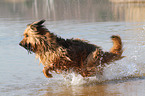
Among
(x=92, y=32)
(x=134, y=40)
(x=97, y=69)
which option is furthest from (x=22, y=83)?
(x=92, y=32)

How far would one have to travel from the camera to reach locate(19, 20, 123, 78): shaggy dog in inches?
269

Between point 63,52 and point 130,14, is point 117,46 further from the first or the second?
point 130,14

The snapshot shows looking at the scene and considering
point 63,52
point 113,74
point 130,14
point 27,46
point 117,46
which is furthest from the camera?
point 130,14

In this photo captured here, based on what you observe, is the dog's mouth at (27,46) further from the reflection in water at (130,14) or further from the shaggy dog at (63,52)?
the reflection in water at (130,14)

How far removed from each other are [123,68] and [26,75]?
248 centimetres

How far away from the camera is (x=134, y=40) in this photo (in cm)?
1164

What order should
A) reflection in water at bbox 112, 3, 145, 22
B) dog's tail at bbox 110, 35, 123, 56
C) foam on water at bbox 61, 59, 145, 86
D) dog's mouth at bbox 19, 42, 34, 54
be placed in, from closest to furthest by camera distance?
dog's mouth at bbox 19, 42, 34, 54 < dog's tail at bbox 110, 35, 123, 56 < foam on water at bbox 61, 59, 145, 86 < reflection in water at bbox 112, 3, 145, 22

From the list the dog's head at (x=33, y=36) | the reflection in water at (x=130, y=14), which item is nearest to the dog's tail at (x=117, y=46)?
the dog's head at (x=33, y=36)

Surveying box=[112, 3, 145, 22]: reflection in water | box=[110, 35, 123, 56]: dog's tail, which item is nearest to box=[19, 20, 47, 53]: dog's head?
box=[110, 35, 123, 56]: dog's tail

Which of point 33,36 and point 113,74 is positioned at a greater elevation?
point 33,36

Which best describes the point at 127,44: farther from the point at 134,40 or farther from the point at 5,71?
the point at 5,71

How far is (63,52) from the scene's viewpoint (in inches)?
274

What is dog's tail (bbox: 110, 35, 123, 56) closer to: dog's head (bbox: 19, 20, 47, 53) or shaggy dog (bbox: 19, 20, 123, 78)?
shaggy dog (bbox: 19, 20, 123, 78)

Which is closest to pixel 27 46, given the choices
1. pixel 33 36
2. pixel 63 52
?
pixel 33 36
